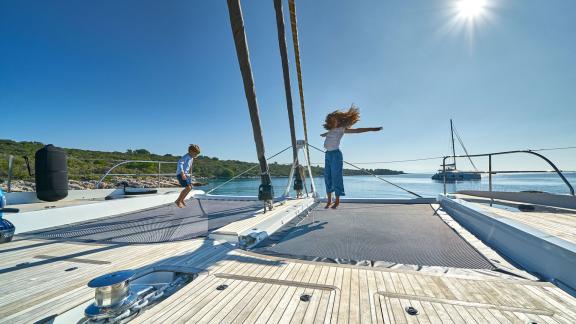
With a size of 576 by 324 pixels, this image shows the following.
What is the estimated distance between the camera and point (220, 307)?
1.17 meters

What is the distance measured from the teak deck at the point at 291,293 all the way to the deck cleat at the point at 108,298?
4.6 inches

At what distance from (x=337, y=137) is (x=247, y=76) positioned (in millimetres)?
1505

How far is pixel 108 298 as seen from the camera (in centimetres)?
103

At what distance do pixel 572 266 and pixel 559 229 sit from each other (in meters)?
1.36

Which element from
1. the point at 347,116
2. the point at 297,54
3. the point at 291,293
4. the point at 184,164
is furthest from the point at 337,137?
the point at 184,164

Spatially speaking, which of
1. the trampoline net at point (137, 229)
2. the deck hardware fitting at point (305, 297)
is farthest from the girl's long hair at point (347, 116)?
the deck hardware fitting at point (305, 297)

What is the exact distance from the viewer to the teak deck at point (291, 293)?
1.08 meters

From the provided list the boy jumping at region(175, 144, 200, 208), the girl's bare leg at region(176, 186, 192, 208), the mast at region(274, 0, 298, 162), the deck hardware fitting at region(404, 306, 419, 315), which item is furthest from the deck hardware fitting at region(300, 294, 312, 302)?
the mast at region(274, 0, 298, 162)

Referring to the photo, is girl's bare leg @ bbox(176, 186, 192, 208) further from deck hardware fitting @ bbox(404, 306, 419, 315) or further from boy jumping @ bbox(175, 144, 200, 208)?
deck hardware fitting @ bbox(404, 306, 419, 315)

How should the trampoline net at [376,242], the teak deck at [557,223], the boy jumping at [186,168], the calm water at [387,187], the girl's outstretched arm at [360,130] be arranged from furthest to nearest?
the calm water at [387,187] → the boy jumping at [186,168] → the girl's outstretched arm at [360,130] → the teak deck at [557,223] → the trampoline net at [376,242]

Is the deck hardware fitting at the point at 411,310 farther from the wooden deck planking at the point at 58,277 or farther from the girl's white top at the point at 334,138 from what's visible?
the girl's white top at the point at 334,138

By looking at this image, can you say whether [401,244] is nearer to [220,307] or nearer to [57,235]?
[220,307]

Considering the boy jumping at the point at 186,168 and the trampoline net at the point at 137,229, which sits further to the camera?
the boy jumping at the point at 186,168

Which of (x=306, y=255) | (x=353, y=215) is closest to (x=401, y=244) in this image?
(x=306, y=255)
